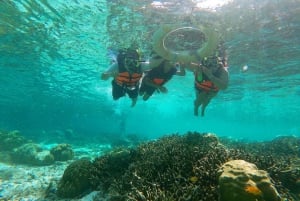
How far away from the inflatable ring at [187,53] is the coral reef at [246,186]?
3.95 m

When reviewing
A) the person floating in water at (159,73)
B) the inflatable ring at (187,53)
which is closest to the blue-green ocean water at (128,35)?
the person floating in water at (159,73)

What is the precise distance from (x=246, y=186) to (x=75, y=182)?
6042 millimetres

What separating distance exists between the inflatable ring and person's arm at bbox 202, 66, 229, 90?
0.86 metres

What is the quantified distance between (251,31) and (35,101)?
4857 cm

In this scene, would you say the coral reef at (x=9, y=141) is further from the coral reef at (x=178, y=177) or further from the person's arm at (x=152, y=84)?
the person's arm at (x=152, y=84)

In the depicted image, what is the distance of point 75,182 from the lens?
866cm

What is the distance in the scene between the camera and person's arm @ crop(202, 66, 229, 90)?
8.83 meters

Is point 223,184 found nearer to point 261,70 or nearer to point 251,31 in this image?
point 251,31

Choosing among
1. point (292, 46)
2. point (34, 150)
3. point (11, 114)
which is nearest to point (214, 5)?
point (292, 46)

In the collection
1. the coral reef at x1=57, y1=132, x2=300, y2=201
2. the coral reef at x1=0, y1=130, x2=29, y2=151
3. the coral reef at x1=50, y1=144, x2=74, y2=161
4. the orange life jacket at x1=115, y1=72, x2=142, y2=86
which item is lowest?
the coral reef at x1=0, y1=130, x2=29, y2=151

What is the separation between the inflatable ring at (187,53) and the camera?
7328mm

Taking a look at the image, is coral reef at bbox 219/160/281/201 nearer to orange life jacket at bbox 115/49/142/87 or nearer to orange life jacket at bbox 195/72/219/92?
orange life jacket at bbox 195/72/219/92

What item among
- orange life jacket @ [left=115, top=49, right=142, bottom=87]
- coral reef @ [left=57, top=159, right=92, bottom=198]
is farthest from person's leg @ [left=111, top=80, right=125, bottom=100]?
coral reef @ [left=57, top=159, right=92, bottom=198]

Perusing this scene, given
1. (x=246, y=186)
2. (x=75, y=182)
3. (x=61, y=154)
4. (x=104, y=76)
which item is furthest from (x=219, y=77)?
(x=61, y=154)
